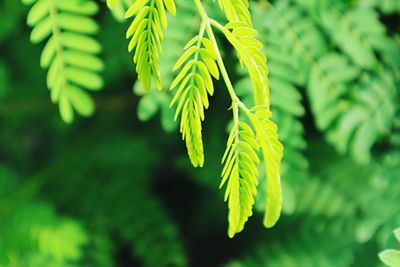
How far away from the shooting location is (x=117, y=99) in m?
2.44

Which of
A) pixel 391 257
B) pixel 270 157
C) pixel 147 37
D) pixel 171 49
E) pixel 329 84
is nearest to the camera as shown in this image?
pixel 270 157

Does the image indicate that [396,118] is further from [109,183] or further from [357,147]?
[109,183]

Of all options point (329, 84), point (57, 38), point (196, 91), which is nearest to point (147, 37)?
point (196, 91)

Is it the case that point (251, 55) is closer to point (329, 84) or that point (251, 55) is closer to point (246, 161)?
point (246, 161)

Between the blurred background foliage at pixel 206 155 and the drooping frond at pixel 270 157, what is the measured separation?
543 millimetres

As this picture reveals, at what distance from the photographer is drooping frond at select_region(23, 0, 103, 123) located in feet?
4.26

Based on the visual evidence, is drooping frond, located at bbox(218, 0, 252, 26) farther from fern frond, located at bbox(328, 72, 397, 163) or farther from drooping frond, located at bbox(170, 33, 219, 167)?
fern frond, located at bbox(328, 72, 397, 163)

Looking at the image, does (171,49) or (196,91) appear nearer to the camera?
(196,91)

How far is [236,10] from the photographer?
0.95 m

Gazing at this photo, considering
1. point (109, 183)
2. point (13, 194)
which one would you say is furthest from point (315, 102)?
point (13, 194)

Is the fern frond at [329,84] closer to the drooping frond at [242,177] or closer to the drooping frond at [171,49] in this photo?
the drooping frond at [171,49]

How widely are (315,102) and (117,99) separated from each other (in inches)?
40.4

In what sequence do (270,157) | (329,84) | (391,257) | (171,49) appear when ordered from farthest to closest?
1. (329,84)
2. (171,49)
3. (391,257)
4. (270,157)

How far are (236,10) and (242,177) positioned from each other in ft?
0.84
